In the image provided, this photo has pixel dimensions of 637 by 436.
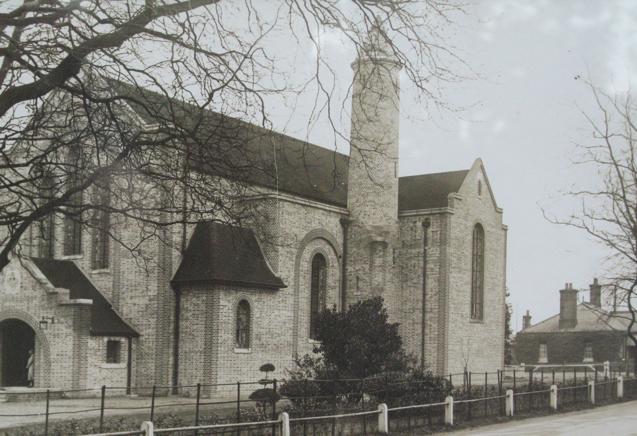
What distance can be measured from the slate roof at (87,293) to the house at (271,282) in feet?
0.24

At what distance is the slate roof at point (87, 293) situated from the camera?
90.4 feet

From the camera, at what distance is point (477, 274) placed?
37.8m

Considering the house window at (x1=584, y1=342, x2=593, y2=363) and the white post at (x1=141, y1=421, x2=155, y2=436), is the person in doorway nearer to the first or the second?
the white post at (x1=141, y1=421, x2=155, y2=436)

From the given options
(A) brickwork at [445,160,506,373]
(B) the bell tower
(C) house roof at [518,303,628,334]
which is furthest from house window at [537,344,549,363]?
(B) the bell tower

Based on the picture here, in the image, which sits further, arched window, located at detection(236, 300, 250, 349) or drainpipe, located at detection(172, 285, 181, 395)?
arched window, located at detection(236, 300, 250, 349)

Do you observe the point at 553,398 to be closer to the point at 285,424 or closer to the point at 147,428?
the point at 285,424

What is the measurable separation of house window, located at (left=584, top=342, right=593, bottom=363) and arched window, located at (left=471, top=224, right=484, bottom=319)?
27117mm

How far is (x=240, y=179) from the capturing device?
1279cm

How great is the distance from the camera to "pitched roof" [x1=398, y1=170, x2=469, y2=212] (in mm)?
36438

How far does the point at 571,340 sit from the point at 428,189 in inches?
1176

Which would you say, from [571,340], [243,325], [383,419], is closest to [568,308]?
[571,340]

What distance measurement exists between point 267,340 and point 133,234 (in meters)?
6.18

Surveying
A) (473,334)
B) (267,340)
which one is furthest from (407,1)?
(473,334)

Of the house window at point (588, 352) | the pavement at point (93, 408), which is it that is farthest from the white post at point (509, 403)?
the house window at point (588, 352)
